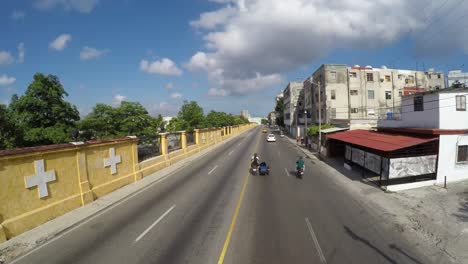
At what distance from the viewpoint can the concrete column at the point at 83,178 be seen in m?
12.1

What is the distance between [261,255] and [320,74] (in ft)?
155

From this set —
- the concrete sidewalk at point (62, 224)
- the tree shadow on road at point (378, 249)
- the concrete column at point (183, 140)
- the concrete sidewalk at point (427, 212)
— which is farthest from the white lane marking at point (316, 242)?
the concrete column at point (183, 140)

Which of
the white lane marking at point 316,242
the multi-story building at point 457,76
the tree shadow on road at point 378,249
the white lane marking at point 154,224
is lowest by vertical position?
the tree shadow on road at point 378,249

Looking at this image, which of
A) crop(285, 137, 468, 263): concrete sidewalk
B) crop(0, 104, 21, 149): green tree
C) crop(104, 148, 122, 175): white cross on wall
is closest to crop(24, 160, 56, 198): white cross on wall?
crop(104, 148, 122, 175): white cross on wall

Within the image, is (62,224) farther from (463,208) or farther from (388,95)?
(388,95)

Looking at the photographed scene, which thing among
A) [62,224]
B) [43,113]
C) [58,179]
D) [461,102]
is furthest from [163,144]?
[461,102]

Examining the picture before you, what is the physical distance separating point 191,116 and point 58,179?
43.7m

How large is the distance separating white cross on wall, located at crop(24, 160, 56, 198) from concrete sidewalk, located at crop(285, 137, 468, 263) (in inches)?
531

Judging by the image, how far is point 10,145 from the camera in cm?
2458

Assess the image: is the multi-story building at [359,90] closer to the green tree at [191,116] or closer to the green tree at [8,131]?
the green tree at [191,116]

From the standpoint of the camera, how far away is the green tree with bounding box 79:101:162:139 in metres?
35.8

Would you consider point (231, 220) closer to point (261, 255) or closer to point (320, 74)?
point (261, 255)

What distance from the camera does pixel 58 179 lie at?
35.9 ft

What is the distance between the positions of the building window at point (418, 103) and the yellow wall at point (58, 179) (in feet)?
64.3
